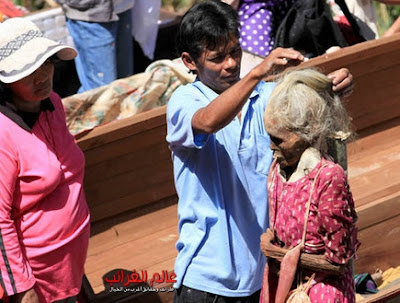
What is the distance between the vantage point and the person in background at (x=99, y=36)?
5.82 meters

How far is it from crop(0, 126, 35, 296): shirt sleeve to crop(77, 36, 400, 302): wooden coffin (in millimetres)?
882

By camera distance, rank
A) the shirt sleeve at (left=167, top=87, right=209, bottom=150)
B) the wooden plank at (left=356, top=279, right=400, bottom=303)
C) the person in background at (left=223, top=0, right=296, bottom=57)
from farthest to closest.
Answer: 1. the person in background at (left=223, top=0, right=296, bottom=57)
2. the wooden plank at (left=356, top=279, right=400, bottom=303)
3. the shirt sleeve at (left=167, top=87, right=209, bottom=150)

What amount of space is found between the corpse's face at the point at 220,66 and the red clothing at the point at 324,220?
1.62ft

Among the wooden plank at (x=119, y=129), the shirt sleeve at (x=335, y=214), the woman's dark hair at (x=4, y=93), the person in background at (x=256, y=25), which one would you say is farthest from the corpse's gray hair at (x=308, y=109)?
the person in background at (x=256, y=25)

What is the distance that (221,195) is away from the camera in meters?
3.57

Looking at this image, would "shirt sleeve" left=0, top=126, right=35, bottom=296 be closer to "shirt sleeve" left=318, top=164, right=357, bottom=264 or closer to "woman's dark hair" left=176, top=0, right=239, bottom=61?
"woman's dark hair" left=176, top=0, right=239, bottom=61

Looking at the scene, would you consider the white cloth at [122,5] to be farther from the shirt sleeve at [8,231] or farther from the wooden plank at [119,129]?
the shirt sleeve at [8,231]

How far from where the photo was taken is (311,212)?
3.12 m

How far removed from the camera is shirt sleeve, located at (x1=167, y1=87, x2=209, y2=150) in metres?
3.42

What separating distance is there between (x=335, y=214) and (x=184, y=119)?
26.1 inches

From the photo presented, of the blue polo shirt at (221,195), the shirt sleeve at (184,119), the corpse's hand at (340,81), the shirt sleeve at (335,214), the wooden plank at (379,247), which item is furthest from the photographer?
the wooden plank at (379,247)

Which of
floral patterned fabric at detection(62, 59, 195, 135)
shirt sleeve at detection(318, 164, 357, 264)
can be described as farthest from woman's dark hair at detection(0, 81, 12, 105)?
floral patterned fabric at detection(62, 59, 195, 135)

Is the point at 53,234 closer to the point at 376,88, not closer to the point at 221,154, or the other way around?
the point at 221,154

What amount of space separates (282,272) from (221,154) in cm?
55
